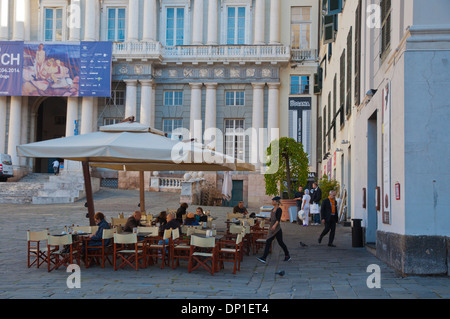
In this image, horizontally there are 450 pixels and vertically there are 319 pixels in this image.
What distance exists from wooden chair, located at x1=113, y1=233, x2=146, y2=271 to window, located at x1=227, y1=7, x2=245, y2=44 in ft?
101

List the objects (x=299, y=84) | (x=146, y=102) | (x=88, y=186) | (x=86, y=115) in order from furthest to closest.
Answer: (x=299, y=84) < (x=146, y=102) < (x=86, y=115) < (x=88, y=186)

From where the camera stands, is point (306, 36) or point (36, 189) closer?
point (36, 189)

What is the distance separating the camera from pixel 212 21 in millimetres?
39812

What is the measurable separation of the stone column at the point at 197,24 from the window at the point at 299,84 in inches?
281

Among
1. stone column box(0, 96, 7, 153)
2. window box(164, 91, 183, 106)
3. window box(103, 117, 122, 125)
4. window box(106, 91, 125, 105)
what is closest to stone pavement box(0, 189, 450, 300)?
window box(103, 117, 122, 125)

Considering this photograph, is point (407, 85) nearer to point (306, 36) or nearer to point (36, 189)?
point (36, 189)

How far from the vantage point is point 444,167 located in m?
9.66

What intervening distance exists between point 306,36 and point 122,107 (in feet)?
46.6

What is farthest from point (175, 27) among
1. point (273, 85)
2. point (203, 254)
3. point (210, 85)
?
point (203, 254)

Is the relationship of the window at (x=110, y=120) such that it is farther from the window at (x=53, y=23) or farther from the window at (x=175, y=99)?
the window at (x=53, y=23)

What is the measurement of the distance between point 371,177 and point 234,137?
1012 inches

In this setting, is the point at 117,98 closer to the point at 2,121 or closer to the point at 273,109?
the point at 2,121

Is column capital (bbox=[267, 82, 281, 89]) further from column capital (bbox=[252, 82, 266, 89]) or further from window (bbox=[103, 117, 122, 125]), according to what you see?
window (bbox=[103, 117, 122, 125])
